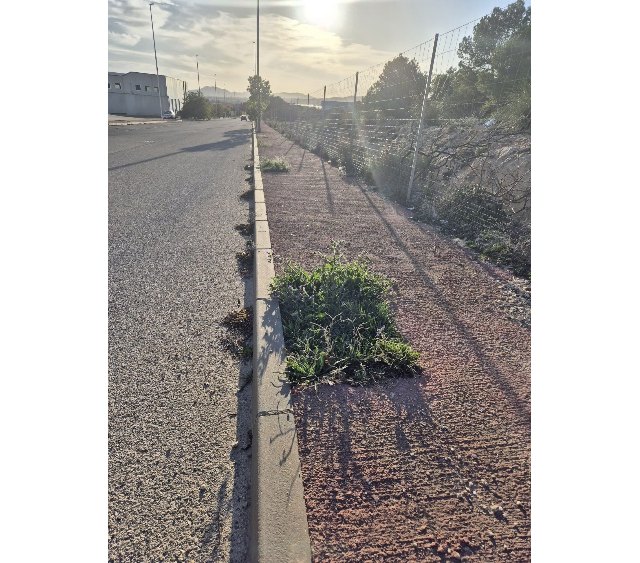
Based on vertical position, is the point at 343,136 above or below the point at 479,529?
above

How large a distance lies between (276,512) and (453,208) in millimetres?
5241

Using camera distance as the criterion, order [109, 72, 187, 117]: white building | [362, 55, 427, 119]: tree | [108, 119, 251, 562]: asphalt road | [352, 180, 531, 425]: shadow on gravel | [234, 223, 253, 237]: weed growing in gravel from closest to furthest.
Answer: [108, 119, 251, 562]: asphalt road, [352, 180, 531, 425]: shadow on gravel, [234, 223, 253, 237]: weed growing in gravel, [362, 55, 427, 119]: tree, [109, 72, 187, 117]: white building

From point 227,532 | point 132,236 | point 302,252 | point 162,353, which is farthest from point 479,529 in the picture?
point 132,236

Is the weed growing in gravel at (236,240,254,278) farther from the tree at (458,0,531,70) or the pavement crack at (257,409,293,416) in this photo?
the tree at (458,0,531,70)

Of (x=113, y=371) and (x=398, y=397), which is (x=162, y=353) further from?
(x=398, y=397)

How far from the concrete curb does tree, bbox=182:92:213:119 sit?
63909 mm


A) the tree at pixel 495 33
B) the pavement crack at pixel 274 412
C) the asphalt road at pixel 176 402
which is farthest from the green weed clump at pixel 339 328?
the tree at pixel 495 33

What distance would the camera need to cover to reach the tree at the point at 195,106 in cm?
5866

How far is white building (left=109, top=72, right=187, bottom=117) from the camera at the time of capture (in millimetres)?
56125

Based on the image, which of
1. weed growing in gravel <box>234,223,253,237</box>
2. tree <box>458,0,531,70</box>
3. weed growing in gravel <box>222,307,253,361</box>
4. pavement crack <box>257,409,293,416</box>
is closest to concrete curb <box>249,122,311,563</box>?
pavement crack <box>257,409,293,416</box>

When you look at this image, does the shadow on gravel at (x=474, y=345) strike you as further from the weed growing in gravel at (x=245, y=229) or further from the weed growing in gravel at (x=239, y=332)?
the weed growing in gravel at (x=245, y=229)

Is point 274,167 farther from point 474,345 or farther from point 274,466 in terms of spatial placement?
point 274,466

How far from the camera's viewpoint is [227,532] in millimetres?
1655

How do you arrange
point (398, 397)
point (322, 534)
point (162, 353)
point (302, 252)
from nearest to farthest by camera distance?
1. point (322, 534)
2. point (398, 397)
3. point (162, 353)
4. point (302, 252)
